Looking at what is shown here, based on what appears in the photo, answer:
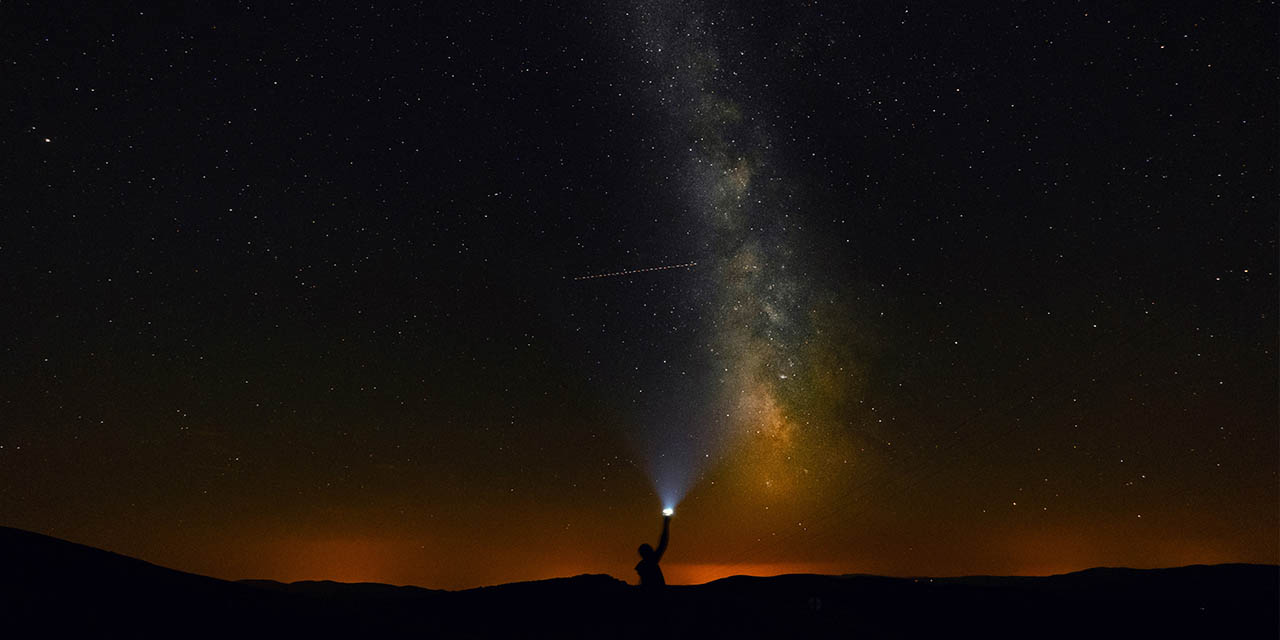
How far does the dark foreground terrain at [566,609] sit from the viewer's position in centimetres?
1002

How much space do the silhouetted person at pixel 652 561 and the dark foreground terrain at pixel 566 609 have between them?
1.02ft

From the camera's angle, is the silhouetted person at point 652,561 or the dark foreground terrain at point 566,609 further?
the silhouetted person at point 652,561

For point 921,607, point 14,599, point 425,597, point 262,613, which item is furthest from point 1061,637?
point 14,599

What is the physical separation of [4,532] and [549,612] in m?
7.93

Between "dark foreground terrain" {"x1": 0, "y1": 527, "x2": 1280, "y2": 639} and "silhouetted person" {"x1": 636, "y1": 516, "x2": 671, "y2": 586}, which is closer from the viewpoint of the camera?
"dark foreground terrain" {"x1": 0, "y1": 527, "x2": 1280, "y2": 639}

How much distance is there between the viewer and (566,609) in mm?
14469

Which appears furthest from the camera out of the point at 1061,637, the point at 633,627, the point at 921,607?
the point at 921,607

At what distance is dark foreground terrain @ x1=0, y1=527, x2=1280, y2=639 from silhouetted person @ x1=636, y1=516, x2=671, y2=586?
31cm

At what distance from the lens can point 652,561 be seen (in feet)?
43.7

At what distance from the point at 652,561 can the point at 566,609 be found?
7.10 ft

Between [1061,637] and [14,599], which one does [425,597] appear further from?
[1061,637]

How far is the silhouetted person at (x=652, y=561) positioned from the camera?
13203 mm

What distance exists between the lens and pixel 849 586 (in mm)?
20359

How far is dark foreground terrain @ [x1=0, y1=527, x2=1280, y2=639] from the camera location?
1002cm
